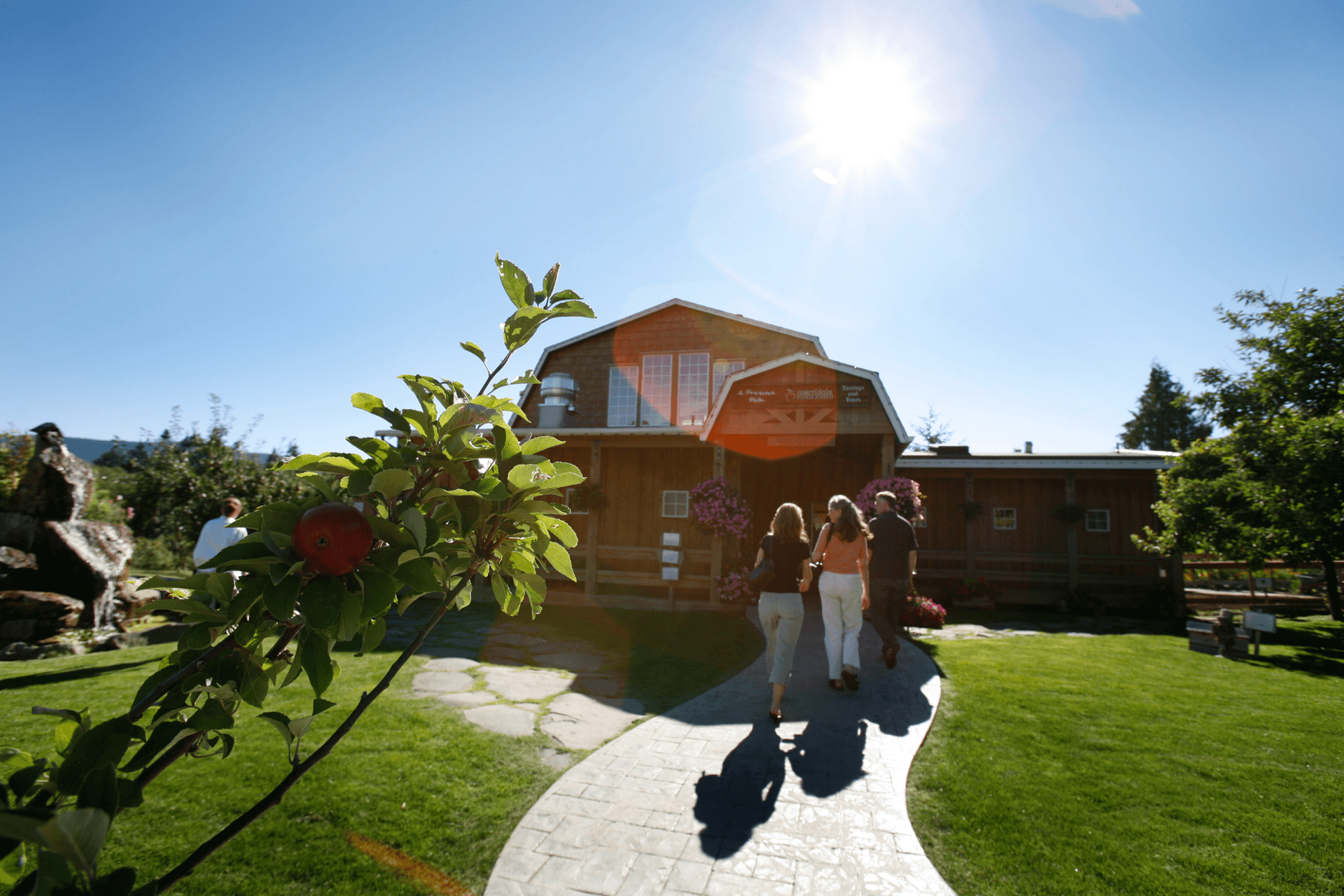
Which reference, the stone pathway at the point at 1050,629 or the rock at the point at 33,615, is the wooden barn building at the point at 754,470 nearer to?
the stone pathway at the point at 1050,629

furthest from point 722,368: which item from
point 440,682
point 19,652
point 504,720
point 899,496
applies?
point 19,652

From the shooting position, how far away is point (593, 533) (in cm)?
1190

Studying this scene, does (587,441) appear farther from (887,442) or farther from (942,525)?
(942,525)

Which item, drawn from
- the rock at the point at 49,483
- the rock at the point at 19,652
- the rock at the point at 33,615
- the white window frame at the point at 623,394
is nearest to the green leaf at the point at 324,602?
the rock at the point at 19,652

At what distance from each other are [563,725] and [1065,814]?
345 cm

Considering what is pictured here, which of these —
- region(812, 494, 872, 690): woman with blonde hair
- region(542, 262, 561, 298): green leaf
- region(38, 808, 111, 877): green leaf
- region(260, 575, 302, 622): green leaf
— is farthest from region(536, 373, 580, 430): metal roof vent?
region(38, 808, 111, 877): green leaf

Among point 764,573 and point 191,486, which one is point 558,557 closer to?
point 764,573

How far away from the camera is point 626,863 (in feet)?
10.1

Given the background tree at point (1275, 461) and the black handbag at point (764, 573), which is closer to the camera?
the black handbag at point (764, 573)

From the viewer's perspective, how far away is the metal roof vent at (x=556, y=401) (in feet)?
45.3

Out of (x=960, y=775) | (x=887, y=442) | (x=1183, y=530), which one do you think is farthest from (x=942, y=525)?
(x=960, y=775)

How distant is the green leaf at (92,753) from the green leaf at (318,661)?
19cm

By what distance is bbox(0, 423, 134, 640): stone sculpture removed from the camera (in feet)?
24.9

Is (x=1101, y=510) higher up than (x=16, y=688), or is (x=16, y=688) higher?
(x=1101, y=510)
